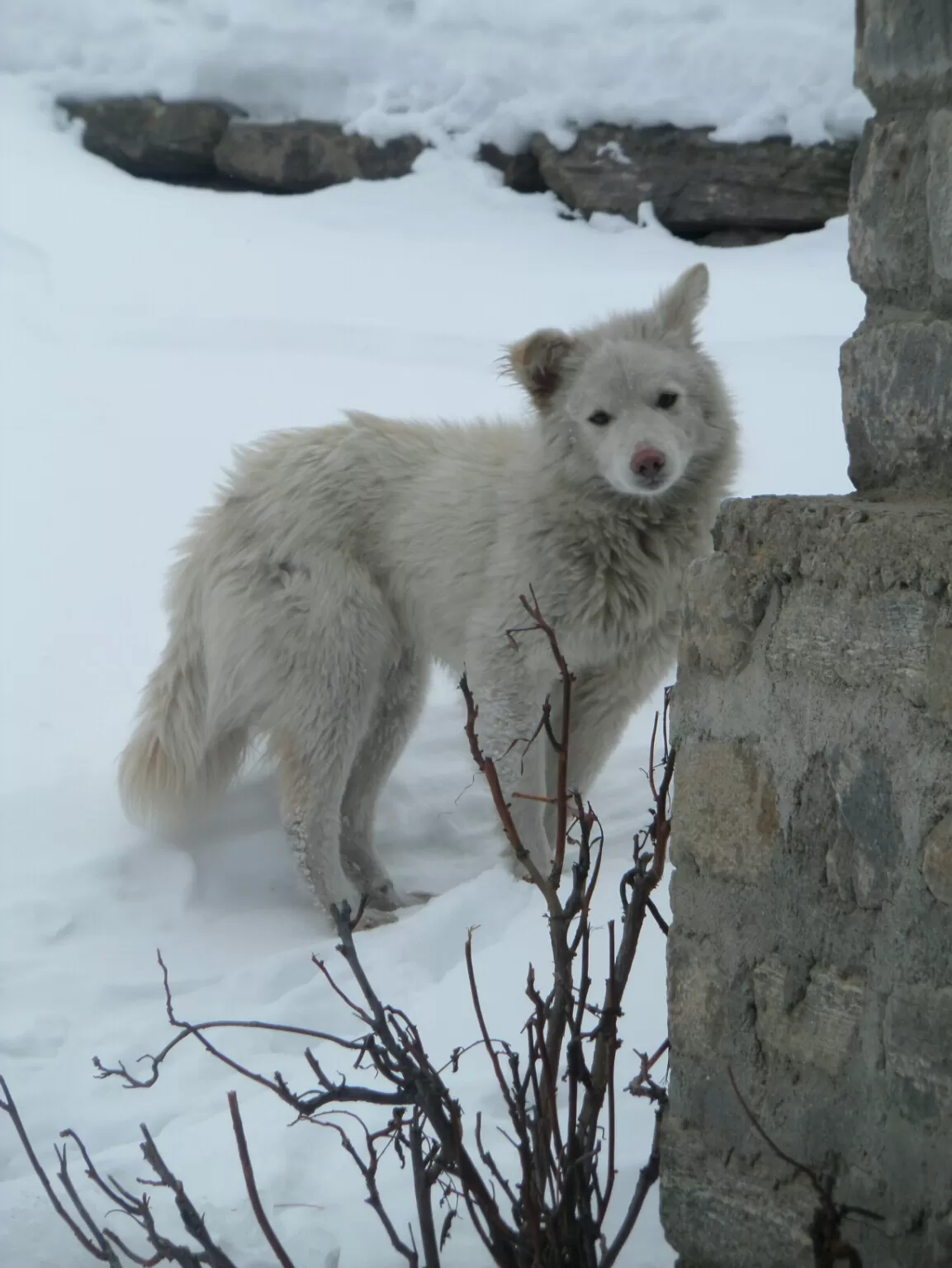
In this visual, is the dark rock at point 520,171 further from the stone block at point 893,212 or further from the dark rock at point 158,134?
the stone block at point 893,212

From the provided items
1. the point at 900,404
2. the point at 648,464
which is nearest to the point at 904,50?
the point at 900,404

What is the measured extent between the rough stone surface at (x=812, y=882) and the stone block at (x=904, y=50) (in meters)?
0.56

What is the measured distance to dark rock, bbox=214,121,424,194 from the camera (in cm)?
1209

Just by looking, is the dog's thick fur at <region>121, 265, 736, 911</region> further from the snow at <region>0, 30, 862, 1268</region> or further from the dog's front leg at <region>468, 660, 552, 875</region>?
the snow at <region>0, 30, 862, 1268</region>

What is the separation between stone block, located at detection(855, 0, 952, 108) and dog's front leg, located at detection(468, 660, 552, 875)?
8.20 ft

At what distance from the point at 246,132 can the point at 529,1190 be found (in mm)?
11620

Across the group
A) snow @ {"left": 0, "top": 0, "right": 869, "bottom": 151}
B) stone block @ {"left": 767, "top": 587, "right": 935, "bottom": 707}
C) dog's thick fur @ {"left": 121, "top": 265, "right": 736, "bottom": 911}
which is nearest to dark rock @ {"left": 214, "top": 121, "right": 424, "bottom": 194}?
snow @ {"left": 0, "top": 0, "right": 869, "bottom": 151}

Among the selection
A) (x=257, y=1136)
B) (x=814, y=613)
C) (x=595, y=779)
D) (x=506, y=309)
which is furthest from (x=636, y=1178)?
(x=506, y=309)

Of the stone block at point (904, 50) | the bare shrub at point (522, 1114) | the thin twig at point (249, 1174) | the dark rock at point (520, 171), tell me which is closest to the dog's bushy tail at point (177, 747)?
the bare shrub at point (522, 1114)

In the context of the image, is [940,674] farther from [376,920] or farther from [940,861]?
[376,920]

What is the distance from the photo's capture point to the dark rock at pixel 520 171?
1220cm

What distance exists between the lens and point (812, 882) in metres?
1.91

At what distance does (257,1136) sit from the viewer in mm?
2697

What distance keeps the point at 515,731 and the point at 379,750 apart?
82 cm
